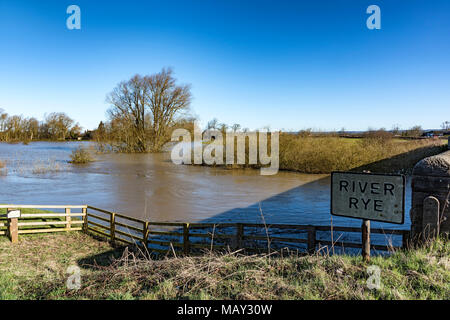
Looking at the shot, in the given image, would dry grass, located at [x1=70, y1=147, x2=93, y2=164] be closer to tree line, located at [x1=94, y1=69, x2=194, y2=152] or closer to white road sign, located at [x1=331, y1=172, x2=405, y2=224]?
tree line, located at [x1=94, y1=69, x2=194, y2=152]

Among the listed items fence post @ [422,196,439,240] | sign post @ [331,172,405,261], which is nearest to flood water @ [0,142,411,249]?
fence post @ [422,196,439,240]

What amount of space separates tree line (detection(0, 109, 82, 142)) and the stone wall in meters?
92.8

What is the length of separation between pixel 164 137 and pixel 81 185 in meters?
25.0

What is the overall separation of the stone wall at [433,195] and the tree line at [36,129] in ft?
304

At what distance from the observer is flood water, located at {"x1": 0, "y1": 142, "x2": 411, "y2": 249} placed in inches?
570

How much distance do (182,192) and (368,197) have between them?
1697 cm

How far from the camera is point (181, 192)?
2028 centimetres

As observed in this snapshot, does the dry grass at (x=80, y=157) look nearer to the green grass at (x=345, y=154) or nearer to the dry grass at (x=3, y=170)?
the dry grass at (x=3, y=170)

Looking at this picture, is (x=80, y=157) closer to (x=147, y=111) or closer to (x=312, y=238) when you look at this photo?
(x=147, y=111)

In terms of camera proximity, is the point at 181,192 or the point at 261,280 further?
the point at 181,192

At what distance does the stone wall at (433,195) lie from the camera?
16.3 ft

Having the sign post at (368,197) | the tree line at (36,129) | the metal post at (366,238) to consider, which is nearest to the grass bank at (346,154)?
the metal post at (366,238)

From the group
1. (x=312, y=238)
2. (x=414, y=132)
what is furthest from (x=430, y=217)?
(x=414, y=132)
